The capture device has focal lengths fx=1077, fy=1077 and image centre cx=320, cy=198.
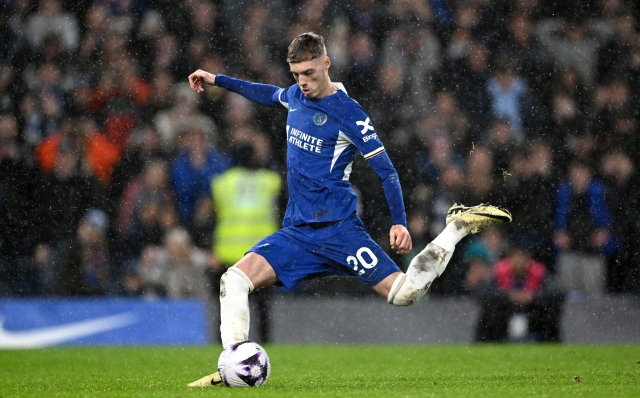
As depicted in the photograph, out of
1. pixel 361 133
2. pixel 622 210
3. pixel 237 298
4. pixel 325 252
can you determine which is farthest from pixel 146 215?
pixel 361 133

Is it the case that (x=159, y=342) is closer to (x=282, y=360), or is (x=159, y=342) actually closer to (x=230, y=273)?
(x=282, y=360)

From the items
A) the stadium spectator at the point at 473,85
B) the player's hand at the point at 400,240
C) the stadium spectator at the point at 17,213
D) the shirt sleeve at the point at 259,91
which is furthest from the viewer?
the stadium spectator at the point at 473,85

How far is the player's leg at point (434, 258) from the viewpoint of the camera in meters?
5.94

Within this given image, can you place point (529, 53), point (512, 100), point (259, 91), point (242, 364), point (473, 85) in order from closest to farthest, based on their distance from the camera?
point (242, 364)
point (259, 91)
point (512, 100)
point (473, 85)
point (529, 53)

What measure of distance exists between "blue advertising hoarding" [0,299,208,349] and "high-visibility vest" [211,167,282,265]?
0.66 m

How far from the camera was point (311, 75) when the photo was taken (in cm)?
583

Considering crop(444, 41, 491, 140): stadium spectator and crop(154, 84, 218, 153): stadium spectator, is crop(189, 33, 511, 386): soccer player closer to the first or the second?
crop(154, 84, 218, 153): stadium spectator

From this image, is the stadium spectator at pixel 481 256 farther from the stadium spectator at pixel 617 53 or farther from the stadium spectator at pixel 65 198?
the stadium spectator at pixel 65 198

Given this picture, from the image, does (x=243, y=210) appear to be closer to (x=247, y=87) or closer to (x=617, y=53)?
(x=247, y=87)

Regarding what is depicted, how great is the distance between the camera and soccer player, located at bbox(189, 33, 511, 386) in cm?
582

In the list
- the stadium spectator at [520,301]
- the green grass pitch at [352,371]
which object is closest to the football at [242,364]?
the green grass pitch at [352,371]

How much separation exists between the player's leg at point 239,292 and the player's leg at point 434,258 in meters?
0.65

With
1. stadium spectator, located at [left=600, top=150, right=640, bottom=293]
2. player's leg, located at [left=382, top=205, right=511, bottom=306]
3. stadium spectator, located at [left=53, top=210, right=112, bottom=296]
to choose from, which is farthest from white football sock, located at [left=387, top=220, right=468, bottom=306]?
stadium spectator, located at [left=53, top=210, right=112, bottom=296]

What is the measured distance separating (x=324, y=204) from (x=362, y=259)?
0.37 meters
